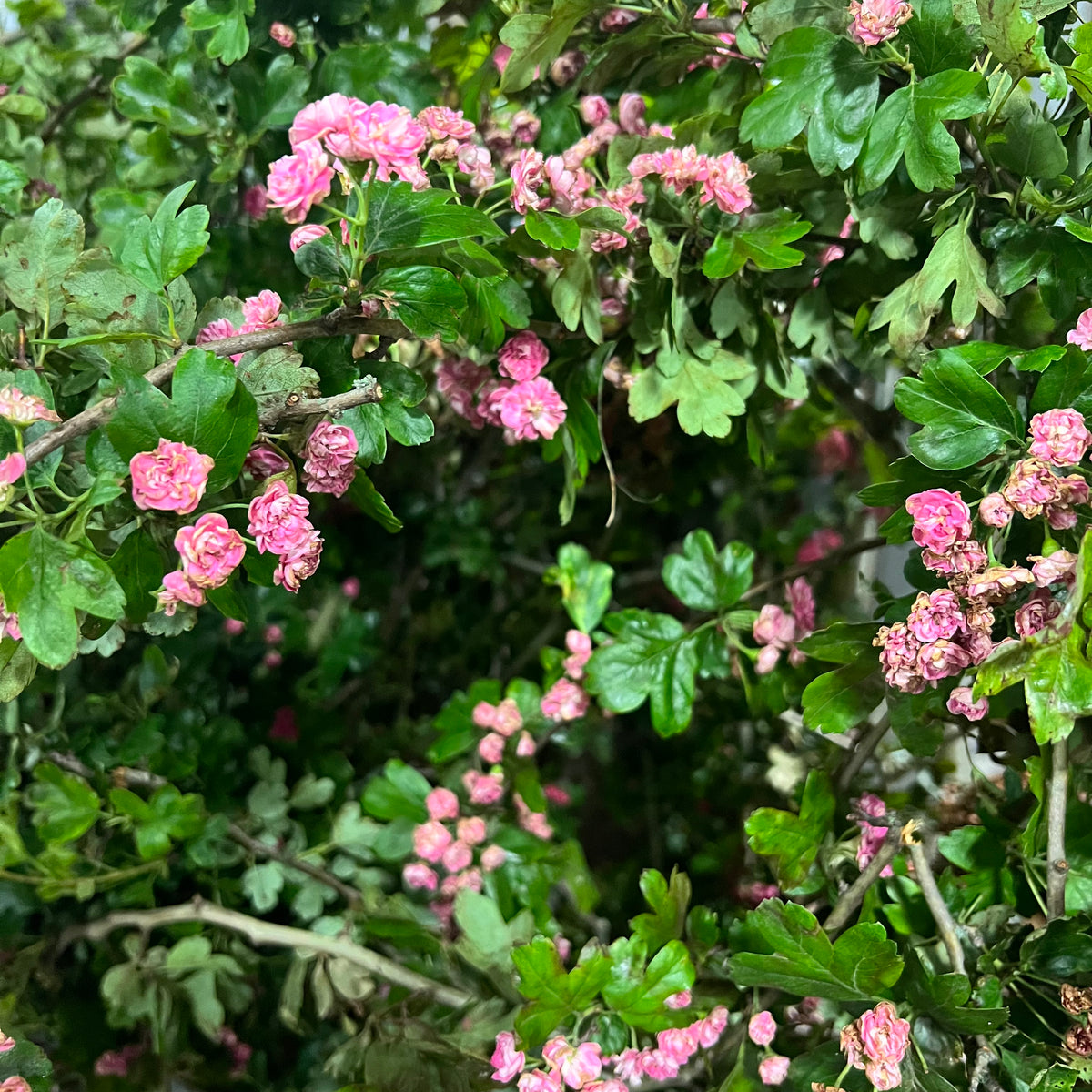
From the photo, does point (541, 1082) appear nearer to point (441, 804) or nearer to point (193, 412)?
point (441, 804)

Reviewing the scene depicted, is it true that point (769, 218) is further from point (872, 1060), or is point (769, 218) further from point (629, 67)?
point (872, 1060)

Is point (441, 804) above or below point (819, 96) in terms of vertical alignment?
below

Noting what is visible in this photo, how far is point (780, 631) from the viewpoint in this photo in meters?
0.66

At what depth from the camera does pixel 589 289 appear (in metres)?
0.55

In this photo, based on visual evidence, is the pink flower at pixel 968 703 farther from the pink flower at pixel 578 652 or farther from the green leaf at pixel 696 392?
the pink flower at pixel 578 652

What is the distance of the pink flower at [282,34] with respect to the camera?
641 millimetres

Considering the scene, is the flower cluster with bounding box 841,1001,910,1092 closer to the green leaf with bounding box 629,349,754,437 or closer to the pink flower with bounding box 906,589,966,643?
the pink flower with bounding box 906,589,966,643

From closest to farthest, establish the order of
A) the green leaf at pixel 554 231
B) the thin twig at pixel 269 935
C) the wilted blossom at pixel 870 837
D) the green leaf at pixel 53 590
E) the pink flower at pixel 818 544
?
the green leaf at pixel 53 590 → the green leaf at pixel 554 231 → the wilted blossom at pixel 870 837 → the thin twig at pixel 269 935 → the pink flower at pixel 818 544

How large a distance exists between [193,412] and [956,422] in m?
0.35

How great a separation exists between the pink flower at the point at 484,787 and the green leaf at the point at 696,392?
1.22 ft

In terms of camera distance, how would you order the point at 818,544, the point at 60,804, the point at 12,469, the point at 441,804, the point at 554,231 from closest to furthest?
the point at 12,469 < the point at 554,231 < the point at 60,804 < the point at 441,804 < the point at 818,544

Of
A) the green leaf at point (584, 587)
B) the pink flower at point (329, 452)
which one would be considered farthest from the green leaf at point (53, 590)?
the green leaf at point (584, 587)

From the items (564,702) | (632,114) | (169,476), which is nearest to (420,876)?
(564,702)

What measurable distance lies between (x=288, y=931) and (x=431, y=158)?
1.87 ft
